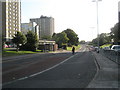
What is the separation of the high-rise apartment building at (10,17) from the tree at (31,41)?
153 ft

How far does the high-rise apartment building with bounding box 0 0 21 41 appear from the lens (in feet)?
320

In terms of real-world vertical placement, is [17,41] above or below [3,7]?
below

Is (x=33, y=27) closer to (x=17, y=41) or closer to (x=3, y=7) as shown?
(x=3, y=7)

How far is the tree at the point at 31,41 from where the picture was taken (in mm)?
50500

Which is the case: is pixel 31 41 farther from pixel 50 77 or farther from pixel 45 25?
pixel 45 25

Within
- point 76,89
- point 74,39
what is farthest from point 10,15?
point 76,89

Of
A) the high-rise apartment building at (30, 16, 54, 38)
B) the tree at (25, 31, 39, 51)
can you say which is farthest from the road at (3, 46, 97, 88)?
the high-rise apartment building at (30, 16, 54, 38)

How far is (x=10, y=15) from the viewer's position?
103812 mm

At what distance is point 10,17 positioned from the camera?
10344 centimetres

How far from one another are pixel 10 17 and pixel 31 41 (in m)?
58.3

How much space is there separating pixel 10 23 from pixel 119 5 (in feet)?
291

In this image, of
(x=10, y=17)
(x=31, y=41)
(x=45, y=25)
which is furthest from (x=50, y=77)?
(x=45, y=25)

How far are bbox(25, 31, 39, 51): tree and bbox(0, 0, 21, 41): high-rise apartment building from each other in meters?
46.5

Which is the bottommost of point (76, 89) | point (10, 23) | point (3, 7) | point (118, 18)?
point (76, 89)
